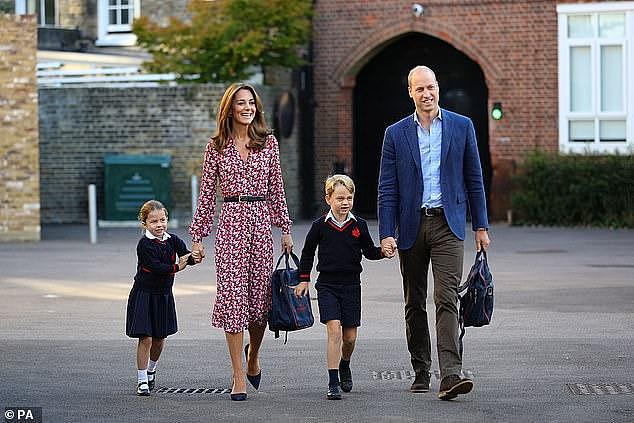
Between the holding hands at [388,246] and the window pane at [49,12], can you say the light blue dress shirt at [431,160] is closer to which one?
the holding hands at [388,246]

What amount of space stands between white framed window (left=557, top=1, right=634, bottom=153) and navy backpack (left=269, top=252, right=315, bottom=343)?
18066 mm

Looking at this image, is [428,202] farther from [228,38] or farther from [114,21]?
[114,21]

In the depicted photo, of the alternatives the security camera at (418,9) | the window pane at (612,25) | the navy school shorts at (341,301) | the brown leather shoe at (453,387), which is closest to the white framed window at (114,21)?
the security camera at (418,9)

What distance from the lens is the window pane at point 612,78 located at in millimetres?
26719

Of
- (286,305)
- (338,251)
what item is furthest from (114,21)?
(286,305)

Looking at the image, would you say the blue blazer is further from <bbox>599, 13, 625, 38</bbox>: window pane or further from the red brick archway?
the red brick archway

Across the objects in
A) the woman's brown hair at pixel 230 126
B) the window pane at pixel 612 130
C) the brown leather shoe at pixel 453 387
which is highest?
the window pane at pixel 612 130

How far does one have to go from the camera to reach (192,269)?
60.5ft

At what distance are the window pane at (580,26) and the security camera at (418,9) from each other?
276cm

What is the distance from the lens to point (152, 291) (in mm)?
9477

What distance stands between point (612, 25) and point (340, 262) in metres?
18.3

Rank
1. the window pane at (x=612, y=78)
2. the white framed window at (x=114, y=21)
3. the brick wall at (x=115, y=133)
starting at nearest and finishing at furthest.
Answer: the window pane at (x=612, y=78)
the brick wall at (x=115, y=133)
the white framed window at (x=114, y=21)

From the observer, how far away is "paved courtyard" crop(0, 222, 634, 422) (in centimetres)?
868

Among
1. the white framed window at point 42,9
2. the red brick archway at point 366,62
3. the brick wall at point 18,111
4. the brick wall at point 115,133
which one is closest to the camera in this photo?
the brick wall at point 18,111
